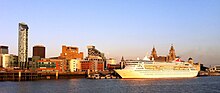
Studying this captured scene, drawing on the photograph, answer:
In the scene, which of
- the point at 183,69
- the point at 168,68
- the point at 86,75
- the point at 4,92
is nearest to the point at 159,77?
the point at 168,68

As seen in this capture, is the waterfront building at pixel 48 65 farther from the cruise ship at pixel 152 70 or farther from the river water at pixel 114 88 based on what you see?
the river water at pixel 114 88

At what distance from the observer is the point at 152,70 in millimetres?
137875

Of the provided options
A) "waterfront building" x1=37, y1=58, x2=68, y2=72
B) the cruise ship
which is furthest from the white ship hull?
"waterfront building" x1=37, y1=58, x2=68, y2=72

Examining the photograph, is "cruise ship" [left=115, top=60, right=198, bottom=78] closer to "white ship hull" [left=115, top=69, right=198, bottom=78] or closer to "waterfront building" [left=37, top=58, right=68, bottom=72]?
"white ship hull" [left=115, top=69, right=198, bottom=78]

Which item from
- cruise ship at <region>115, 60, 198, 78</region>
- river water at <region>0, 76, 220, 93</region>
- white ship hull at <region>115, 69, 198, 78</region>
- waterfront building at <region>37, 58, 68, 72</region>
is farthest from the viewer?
waterfront building at <region>37, 58, 68, 72</region>

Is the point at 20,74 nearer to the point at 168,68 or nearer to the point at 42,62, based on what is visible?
the point at 42,62

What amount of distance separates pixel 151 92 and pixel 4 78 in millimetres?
80057

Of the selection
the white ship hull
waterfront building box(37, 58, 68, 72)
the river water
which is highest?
waterfront building box(37, 58, 68, 72)

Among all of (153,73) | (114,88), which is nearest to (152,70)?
(153,73)

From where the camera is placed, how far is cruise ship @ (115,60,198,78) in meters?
134

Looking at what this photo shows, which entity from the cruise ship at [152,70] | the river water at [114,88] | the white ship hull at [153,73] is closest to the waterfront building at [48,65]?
the cruise ship at [152,70]

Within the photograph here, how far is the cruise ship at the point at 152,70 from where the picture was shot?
134 m

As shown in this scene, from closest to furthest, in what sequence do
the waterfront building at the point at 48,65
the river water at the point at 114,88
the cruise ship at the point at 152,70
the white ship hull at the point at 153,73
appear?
the river water at the point at 114,88 → the white ship hull at the point at 153,73 → the cruise ship at the point at 152,70 → the waterfront building at the point at 48,65

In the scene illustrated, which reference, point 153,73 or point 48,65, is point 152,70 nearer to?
point 153,73
